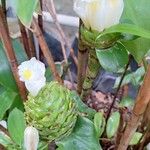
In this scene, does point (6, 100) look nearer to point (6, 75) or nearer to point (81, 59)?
point (6, 75)

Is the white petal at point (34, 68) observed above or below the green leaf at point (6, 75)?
above

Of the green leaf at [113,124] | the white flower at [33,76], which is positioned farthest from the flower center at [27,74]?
the green leaf at [113,124]

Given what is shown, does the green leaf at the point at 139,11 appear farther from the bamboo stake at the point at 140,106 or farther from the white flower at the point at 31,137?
the white flower at the point at 31,137

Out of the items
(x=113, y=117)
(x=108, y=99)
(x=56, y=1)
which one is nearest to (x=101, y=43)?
(x=113, y=117)

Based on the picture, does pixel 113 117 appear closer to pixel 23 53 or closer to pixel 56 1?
pixel 23 53

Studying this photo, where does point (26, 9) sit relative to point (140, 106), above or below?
above

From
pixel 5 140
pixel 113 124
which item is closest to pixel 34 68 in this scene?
pixel 5 140
